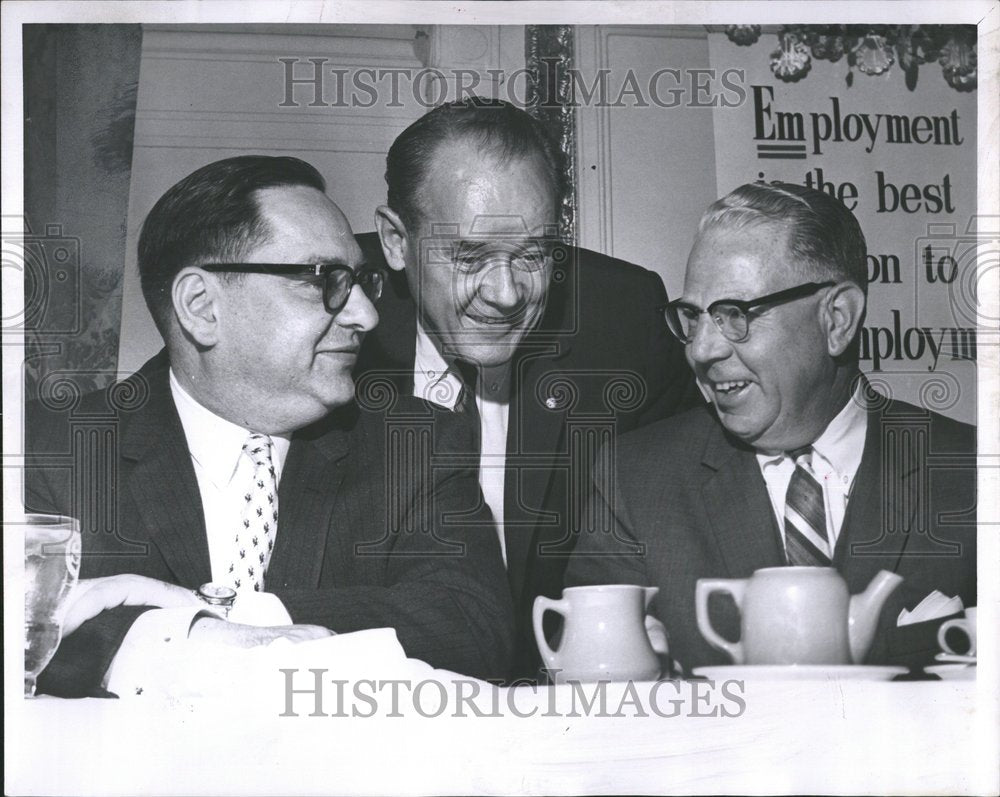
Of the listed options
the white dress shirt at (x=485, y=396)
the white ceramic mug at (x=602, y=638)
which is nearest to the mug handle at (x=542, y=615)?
the white ceramic mug at (x=602, y=638)

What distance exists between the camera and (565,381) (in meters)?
1.91

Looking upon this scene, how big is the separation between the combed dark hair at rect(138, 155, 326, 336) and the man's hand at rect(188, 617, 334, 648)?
→ 48 cm

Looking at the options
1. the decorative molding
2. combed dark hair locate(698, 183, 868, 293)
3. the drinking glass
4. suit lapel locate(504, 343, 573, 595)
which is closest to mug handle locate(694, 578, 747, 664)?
suit lapel locate(504, 343, 573, 595)

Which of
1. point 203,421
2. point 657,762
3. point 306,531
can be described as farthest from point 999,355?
point 203,421

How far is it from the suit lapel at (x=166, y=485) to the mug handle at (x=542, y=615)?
1.75 feet

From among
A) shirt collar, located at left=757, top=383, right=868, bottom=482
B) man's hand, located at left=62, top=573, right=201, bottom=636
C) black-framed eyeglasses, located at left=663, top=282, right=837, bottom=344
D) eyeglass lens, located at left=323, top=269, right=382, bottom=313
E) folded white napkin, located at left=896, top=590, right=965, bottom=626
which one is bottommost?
folded white napkin, located at left=896, top=590, right=965, bottom=626

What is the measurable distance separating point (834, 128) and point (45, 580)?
60.0 inches

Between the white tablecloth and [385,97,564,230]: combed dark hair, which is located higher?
[385,97,564,230]: combed dark hair

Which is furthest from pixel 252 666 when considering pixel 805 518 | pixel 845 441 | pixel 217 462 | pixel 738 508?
pixel 845 441

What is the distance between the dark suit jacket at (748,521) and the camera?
191cm

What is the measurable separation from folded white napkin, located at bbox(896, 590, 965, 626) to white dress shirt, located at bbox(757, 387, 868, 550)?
7.1 inches

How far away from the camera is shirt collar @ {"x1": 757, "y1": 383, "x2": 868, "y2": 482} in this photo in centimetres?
194

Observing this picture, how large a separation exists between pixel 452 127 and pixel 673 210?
0.39 m

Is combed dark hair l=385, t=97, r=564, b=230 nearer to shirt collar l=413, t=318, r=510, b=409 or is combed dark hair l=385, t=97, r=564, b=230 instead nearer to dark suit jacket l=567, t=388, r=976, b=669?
shirt collar l=413, t=318, r=510, b=409
